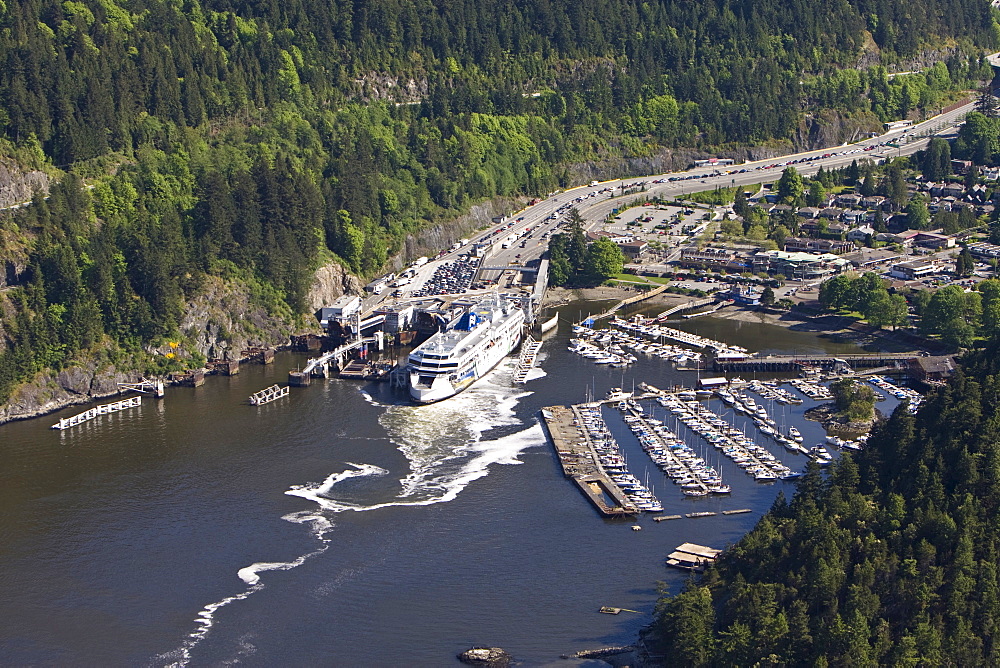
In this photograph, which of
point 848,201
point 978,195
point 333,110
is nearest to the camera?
point 333,110

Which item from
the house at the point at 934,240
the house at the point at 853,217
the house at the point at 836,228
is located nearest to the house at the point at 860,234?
the house at the point at 836,228

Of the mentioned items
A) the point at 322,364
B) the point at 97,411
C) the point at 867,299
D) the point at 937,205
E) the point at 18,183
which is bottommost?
the point at 867,299

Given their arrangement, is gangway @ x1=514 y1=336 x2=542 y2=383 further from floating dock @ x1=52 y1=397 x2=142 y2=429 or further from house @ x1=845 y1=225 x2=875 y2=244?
house @ x1=845 y1=225 x2=875 y2=244

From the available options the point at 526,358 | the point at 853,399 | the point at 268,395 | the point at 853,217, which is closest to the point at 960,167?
the point at 853,217

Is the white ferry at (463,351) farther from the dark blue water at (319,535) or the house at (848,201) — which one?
the house at (848,201)

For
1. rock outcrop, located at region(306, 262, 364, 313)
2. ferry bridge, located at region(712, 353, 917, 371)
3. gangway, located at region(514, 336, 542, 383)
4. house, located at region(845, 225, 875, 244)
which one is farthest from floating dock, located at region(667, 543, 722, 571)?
house, located at region(845, 225, 875, 244)

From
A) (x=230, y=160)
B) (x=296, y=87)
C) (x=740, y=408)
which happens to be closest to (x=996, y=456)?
(x=740, y=408)

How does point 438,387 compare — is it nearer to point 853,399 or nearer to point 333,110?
point 853,399
